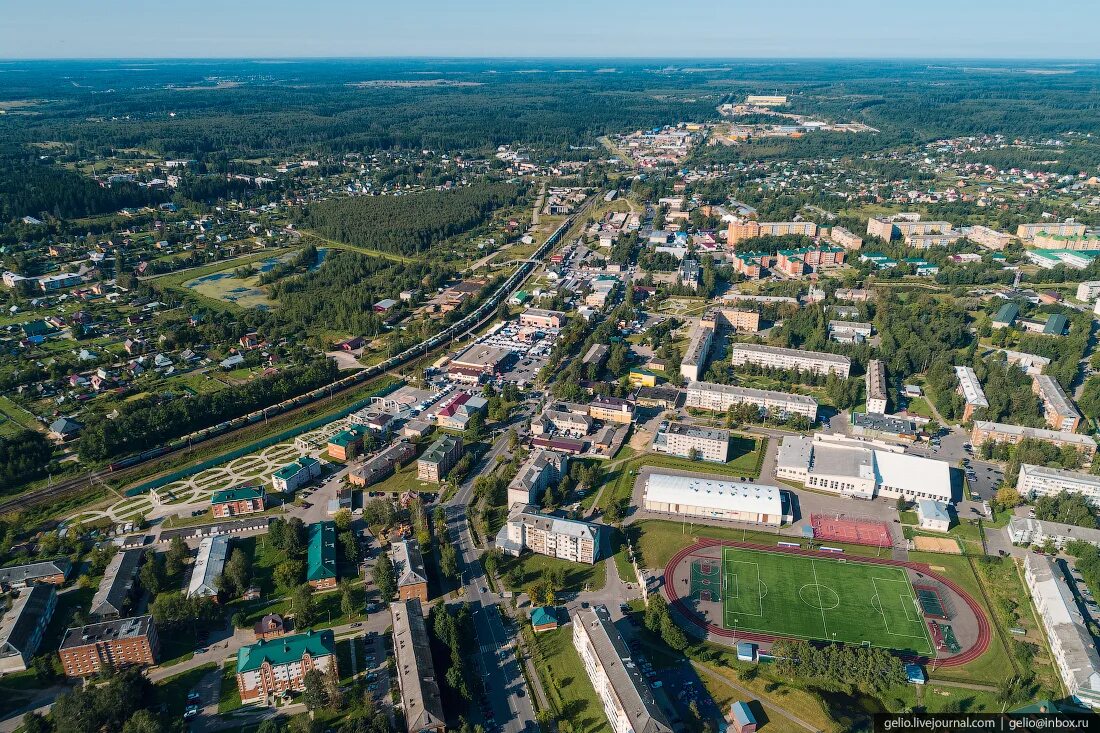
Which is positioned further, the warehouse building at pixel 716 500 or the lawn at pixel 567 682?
the warehouse building at pixel 716 500

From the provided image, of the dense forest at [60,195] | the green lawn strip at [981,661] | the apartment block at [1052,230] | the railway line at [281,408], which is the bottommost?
the green lawn strip at [981,661]

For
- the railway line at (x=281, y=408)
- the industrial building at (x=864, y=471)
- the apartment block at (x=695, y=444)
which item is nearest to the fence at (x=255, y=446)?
the railway line at (x=281, y=408)

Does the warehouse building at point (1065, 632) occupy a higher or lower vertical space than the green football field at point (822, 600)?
higher

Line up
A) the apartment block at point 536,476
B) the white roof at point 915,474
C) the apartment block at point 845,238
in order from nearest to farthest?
the apartment block at point 536,476 → the white roof at point 915,474 → the apartment block at point 845,238

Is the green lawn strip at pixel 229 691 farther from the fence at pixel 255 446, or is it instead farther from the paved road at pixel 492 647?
the fence at pixel 255 446

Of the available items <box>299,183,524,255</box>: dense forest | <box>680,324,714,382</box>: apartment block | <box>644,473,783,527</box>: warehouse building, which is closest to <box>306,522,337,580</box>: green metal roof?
<box>644,473,783,527</box>: warehouse building

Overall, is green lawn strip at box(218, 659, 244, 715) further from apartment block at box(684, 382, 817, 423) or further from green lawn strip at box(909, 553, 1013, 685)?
apartment block at box(684, 382, 817, 423)
